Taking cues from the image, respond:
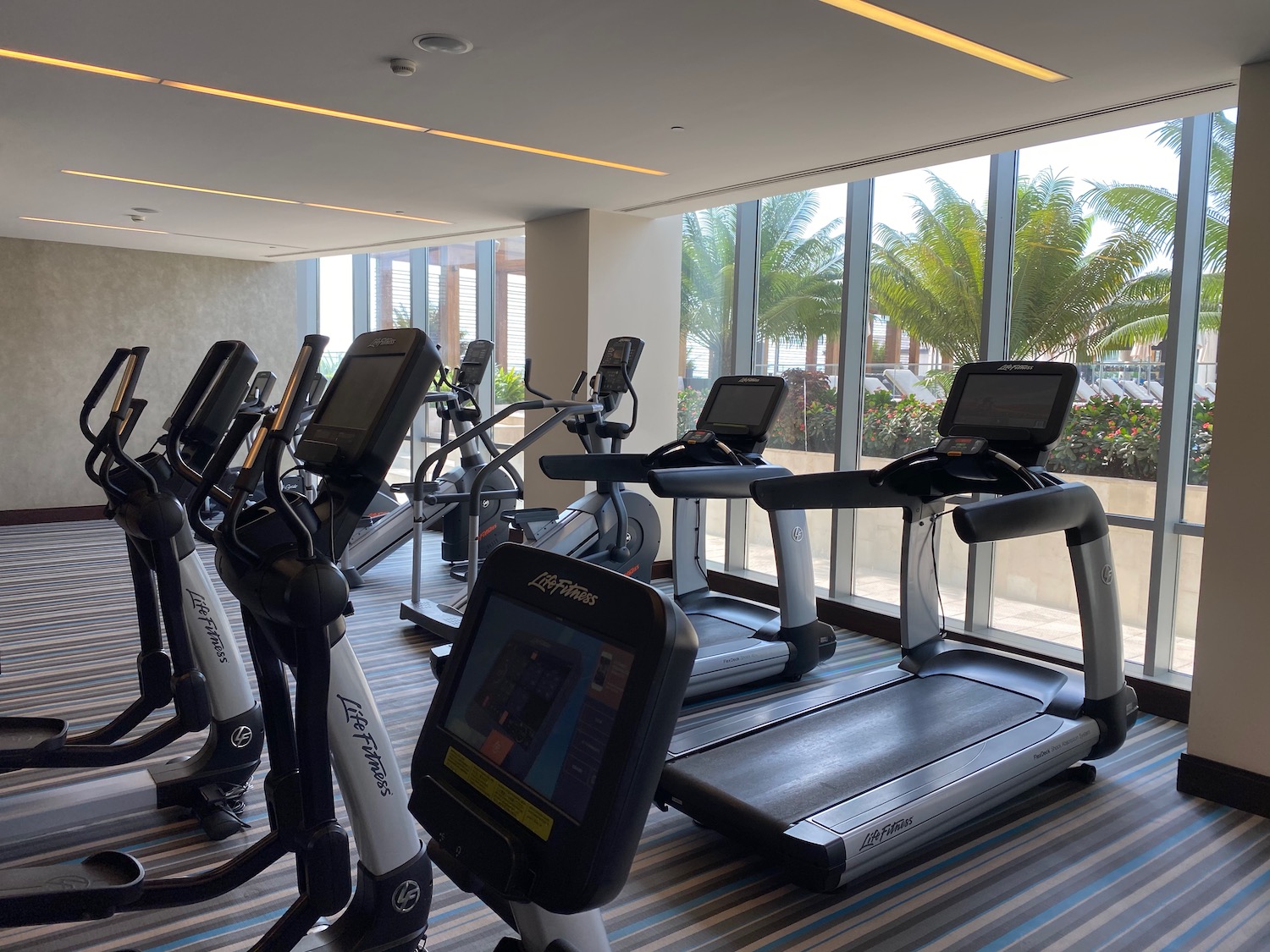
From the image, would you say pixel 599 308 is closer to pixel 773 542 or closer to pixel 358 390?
pixel 773 542

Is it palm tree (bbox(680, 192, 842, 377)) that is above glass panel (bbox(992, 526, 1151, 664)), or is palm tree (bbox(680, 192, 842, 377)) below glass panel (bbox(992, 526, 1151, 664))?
above

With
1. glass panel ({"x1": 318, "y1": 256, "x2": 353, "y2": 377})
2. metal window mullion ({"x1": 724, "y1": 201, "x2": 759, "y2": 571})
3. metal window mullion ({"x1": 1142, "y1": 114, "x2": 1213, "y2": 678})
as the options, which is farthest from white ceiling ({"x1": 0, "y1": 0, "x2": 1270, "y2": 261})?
glass panel ({"x1": 318, "y1": 256, "x2": 353, "y2": 377})

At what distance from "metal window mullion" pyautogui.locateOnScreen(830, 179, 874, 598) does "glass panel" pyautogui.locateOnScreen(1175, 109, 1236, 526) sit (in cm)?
179

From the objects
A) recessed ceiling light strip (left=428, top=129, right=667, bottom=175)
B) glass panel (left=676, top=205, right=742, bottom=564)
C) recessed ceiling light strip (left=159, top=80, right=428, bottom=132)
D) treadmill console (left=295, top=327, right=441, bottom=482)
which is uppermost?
recessed ceiling light strip (left=159, top=80, right=428, bottom=132)

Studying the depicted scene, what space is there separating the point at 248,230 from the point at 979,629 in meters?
6.02

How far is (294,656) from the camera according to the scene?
5.87 feet

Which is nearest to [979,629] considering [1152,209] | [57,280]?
[1152,209]

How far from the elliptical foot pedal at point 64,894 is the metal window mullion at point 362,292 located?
834cm

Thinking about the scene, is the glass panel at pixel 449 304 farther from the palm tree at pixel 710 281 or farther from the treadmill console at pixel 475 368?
the palm tree at pixel 710 281

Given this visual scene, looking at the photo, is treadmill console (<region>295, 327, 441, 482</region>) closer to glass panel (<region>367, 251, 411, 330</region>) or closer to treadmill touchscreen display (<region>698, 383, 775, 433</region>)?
treadmill touchscreen display (<region>698, 383, 775, 433</region>)

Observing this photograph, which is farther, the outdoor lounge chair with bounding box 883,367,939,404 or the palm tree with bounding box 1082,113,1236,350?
the outdoor lounge chair with bounding box 883,367,939,404

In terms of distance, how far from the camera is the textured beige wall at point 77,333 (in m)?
8.30

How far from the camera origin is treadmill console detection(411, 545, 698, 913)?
960 millimetres

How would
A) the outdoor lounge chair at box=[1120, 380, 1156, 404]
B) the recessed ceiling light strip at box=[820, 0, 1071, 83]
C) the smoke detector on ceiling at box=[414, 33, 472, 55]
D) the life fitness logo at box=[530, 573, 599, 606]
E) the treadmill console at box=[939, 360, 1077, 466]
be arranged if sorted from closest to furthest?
the life fitness logo at box=[530, 573, 599, 606]
the recessed ceiling light strip at box=[820, 0, 1071, 83]
the smoke detector on ceiling at box=[414, 33, 472, 55]
the treadmill console at box=[939, 360, 1077, 466]
the outdoor lounge chair at box=[1120, 380, 1156, 404]
